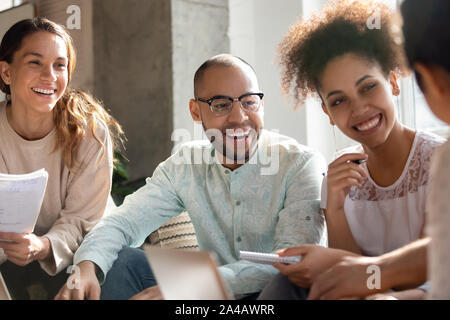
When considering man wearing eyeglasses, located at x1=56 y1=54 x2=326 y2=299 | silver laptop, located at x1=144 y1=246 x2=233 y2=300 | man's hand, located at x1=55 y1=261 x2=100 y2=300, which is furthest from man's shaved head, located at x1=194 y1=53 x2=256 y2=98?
silver laptop, located at x1=144 y1=246 x2=233 y2=300

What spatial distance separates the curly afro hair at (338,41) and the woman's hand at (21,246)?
1.01 meters

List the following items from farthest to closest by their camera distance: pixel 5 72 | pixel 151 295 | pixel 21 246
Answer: pixel 5 72 → pixel 21 246 → pixel 151 295

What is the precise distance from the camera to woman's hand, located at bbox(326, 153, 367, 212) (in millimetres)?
1742

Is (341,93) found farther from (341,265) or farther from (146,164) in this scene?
(146,164)

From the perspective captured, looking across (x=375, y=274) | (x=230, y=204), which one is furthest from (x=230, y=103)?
(x=375, y=274)

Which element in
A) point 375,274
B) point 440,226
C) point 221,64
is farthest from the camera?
point 221,64

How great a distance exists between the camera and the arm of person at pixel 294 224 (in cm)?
171

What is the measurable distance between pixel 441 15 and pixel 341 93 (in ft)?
2.50

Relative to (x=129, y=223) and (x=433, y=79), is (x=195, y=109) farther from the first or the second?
(x=433, y=79)

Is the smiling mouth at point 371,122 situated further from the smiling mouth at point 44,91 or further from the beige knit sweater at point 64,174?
the smiling mouth at point 44,91

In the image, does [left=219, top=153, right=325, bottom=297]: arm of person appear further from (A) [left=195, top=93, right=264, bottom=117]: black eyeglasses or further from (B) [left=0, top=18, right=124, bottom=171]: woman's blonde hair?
(B) [left=0, top=18, right=124, bottom=171]: woman's blonde hair

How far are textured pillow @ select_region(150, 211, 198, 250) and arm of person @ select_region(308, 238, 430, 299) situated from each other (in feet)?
3.36

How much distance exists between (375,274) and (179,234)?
1.13 meters

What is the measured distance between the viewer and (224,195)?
6.77 feet
